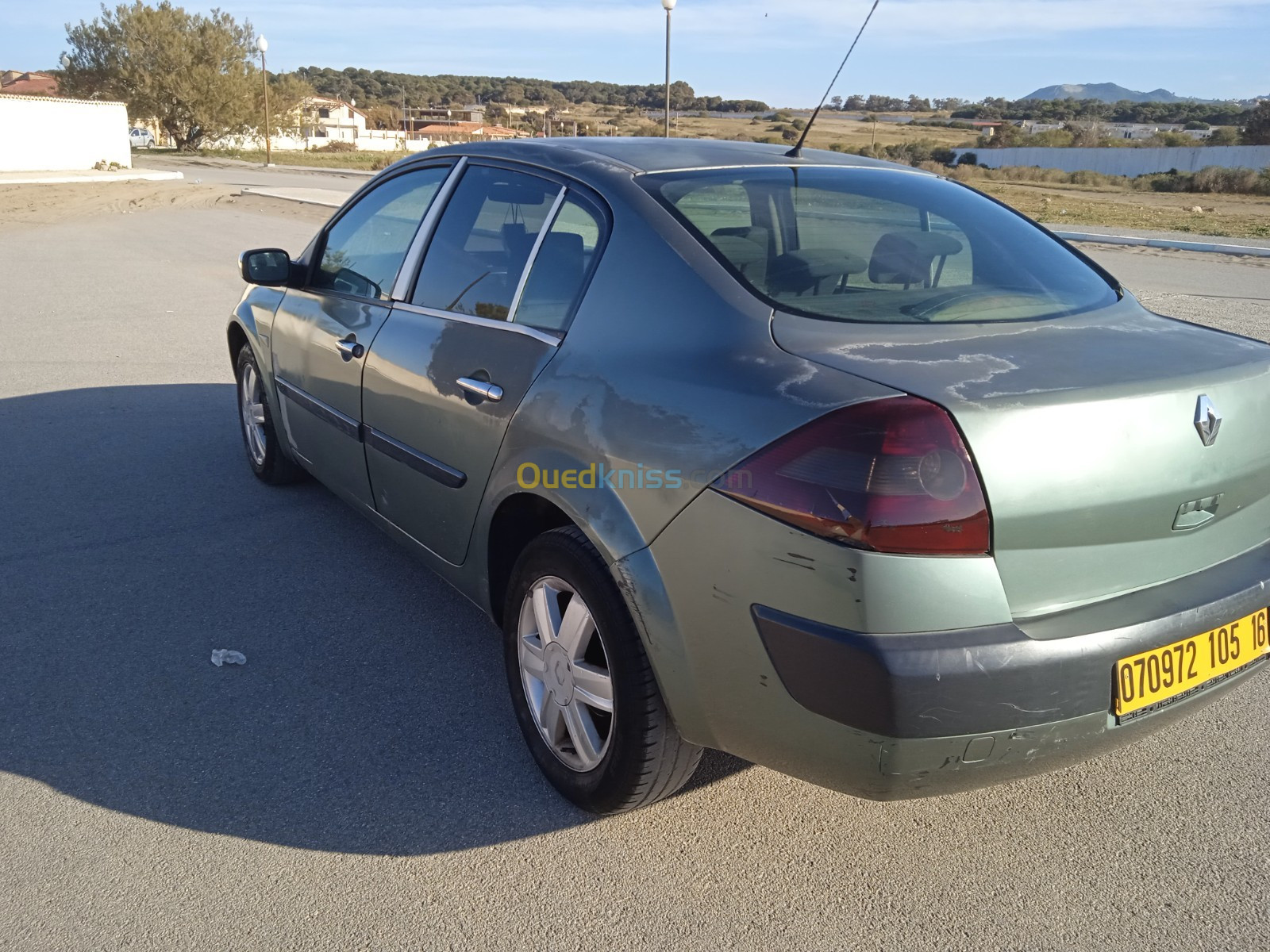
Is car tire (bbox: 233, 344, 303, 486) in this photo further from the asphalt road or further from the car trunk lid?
the car trunk lid

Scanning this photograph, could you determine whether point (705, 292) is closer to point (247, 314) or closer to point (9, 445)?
point (247, 314)

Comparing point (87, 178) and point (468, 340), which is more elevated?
point (87, 178)

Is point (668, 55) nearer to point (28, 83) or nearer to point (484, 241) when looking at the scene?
point (484, 241)

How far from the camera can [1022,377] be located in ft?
7.09

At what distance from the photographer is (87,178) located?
104 ft

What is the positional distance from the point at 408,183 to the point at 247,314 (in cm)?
153

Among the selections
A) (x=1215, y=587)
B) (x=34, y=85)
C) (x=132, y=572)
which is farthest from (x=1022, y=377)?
(x=34, y=85)

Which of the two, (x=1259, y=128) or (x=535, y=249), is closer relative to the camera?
(x=535, y=249)

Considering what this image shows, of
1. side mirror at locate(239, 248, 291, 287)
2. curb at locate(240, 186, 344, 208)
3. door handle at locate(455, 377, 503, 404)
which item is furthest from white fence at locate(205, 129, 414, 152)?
door handle at locate(455, 377, 503, 404)

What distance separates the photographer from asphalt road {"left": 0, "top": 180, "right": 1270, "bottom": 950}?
236cm

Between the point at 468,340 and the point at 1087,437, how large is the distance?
69.3 inches

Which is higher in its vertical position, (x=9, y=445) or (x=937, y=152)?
(x=937, y=152)

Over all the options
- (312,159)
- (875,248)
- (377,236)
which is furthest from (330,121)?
(875,248)

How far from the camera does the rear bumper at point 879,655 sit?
2.00 meters
